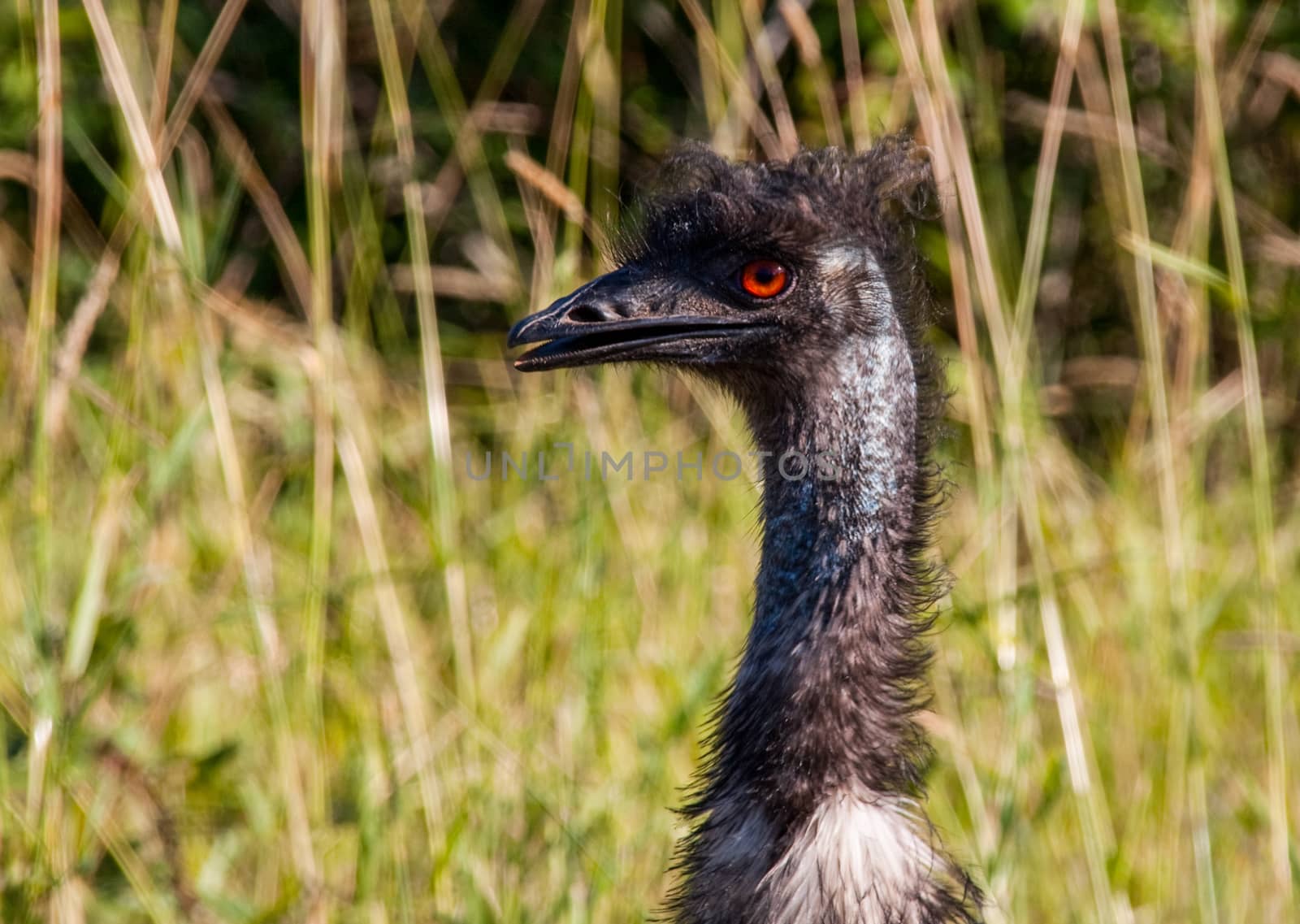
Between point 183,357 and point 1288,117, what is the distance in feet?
14.4

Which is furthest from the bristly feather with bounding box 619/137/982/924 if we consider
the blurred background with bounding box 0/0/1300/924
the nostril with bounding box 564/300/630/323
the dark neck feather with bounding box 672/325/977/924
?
the blurred background with bounding box 0/0/1300/924

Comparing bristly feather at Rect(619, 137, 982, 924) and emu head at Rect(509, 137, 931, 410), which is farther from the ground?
emu head at Rect(509, 137, 931, 410)

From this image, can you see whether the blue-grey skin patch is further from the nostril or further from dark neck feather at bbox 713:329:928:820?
the nostril

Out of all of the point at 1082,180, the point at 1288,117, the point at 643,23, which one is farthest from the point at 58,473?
the point at 1288,117

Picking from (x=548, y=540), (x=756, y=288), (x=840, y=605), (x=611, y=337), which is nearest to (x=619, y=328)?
(x=611, y=337)

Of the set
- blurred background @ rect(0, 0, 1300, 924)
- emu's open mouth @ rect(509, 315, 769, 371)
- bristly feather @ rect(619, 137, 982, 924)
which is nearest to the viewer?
bristly feather @ rect(619, 137, 982, 924)

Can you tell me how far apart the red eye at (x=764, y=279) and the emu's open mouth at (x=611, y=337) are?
48mm

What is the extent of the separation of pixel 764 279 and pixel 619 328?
0.22m

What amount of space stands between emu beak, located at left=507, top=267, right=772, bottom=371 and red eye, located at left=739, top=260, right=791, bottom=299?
4 centimetres

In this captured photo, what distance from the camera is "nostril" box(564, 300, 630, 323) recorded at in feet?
7.32

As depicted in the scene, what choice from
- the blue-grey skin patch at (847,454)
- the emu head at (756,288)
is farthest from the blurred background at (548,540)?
the blue-grey skin patch at (847,454)

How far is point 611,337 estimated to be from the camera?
89.7 inches

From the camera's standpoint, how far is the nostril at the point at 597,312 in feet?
7.32

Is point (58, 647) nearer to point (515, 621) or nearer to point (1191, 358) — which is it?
point (515, 621)
